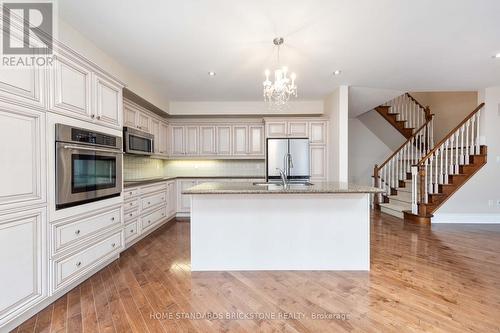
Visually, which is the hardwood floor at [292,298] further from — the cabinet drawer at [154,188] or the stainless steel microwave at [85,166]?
the cabinet drawer at [154,188]

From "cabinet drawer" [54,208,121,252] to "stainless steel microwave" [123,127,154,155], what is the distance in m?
1.20

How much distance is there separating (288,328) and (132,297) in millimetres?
1410

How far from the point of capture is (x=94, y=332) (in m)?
1.69

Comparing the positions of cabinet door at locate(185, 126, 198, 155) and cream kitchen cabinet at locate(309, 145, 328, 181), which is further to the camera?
cabinet door at locate(185, 126, 198, 155)

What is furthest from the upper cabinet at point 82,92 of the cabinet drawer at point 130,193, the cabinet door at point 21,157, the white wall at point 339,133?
the white wall at point 339,133

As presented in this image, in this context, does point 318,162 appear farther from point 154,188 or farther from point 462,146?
point 154,188

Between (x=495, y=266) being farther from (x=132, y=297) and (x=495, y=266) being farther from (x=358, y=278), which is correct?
(x=132, y=297)

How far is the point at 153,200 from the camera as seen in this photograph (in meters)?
4.14

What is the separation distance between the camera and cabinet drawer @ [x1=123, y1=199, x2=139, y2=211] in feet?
10.7

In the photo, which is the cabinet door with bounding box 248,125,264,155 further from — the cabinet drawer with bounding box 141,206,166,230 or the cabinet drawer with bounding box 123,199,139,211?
the cabinet drawer with bounding box 123,199,139,211

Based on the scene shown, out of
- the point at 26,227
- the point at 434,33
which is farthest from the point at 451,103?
the point at 26,227

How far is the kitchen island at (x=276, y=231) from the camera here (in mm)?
2662

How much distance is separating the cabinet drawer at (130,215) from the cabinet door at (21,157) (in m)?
1.42

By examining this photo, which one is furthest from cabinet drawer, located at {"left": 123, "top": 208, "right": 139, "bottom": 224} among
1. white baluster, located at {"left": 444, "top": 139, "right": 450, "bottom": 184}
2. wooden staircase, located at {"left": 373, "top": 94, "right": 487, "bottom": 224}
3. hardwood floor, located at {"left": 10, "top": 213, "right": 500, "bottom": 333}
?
white baluster, located at {"left": 444, "top": 139, "right": 450, "bottom": 184}
